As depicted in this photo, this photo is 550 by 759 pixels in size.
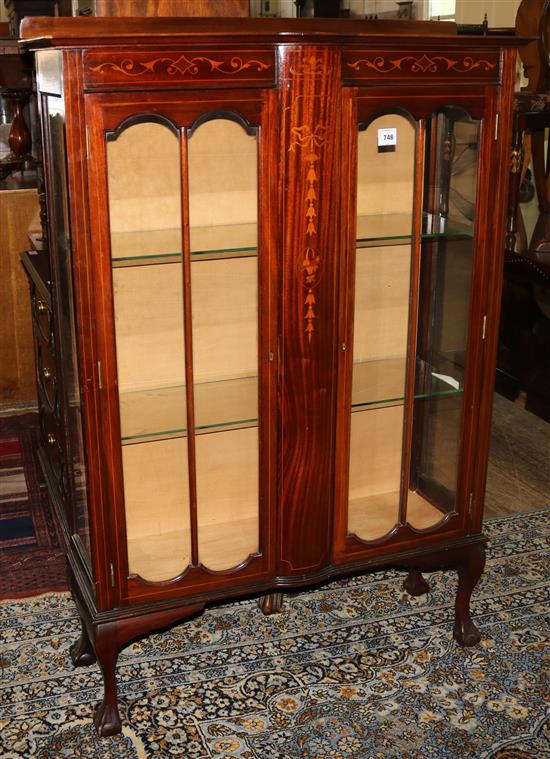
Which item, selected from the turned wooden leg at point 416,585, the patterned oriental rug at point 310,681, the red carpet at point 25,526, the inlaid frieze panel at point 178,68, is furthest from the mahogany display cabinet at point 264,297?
the red carpet at point 25,526

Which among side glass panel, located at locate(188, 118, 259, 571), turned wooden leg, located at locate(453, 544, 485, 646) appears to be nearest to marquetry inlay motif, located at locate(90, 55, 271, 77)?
side glass panel, located at locate(188, 118, 259, 571)

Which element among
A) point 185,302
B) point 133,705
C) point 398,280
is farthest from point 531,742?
point 185,302

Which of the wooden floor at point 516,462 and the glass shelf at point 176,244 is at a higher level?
the glass shelf at point 176,244

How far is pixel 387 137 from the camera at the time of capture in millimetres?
2086

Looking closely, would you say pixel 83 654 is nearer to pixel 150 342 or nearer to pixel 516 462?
pixel 150 342

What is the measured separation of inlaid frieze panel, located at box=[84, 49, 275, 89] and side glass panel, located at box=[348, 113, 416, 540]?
29 cm

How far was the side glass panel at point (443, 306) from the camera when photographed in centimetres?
217

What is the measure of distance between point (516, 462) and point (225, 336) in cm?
198

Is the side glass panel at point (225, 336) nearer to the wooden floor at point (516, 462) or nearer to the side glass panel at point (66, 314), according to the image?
the side glass panel at point (66, 314)

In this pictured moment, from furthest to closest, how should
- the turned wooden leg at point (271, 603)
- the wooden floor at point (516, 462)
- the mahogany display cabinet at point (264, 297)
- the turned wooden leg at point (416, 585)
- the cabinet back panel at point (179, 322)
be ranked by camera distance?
1. the wooden floor at point (516, 462)
2. the turned wooden leg at point (416, 585)
3. the turned wooden leg at point (271, 603)
4. the cabinet back panel at point (179, 322)
5. the mahogany display cabinet at point (264, 297)

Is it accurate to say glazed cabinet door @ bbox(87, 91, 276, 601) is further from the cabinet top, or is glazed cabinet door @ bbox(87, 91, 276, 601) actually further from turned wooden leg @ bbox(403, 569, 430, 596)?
turned wooden leg @ bbox(403, 569, 430, 596)

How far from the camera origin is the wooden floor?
3416mm

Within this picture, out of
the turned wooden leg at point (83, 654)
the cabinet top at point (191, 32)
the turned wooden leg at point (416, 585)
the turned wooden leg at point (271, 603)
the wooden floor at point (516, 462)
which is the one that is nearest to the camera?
the cabinet top at point (191, 32)

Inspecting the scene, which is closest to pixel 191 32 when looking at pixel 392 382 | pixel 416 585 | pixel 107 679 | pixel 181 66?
pixel 181 66
